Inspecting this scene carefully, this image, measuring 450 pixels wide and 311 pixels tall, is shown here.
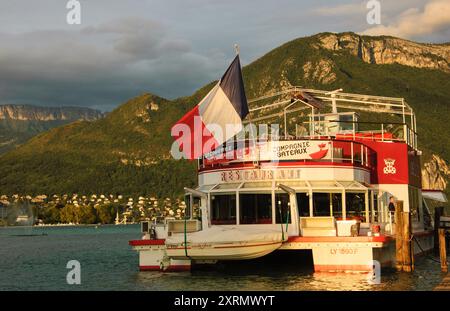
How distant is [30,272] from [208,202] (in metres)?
16.6

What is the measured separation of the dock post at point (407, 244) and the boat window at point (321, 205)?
3.29 metres

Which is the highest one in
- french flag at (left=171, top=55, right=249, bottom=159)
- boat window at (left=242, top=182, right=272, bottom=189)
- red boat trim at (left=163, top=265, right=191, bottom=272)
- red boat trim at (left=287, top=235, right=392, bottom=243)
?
french flag at (left=171, top=55, right=249, bottom=159)

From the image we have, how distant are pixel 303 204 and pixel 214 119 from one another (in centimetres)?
544

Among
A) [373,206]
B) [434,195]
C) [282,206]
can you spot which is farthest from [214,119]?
[434,195]

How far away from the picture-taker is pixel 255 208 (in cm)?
3025

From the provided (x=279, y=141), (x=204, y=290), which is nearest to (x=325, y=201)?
(x=279, y=141)

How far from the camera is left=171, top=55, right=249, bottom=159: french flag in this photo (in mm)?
28719

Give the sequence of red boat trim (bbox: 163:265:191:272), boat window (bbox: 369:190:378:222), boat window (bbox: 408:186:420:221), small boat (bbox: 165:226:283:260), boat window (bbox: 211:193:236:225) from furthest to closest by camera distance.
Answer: boat window (bbox: 408:186:420:221) < boat window (bbox: 369:190:378:222) < boat window (bbox: 211:193:236:225) < red boat trim (bbox: 163:265:191:272) < small boat (bbox: 165:226:283:260)

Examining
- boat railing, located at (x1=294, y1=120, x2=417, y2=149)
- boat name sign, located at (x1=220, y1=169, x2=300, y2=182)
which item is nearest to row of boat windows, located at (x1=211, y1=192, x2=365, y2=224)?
boat name sign, located at (x1=220, y1=169, x2=300, y2=182)

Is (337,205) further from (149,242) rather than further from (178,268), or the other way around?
(149,242)

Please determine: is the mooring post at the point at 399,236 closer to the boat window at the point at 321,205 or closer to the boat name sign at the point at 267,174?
the boat window at the point at 321,205

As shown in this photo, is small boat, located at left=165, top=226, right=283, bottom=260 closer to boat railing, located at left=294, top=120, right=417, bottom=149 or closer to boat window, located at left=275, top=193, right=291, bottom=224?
boat window, located at left=275, top=193, right=291, bottom=224

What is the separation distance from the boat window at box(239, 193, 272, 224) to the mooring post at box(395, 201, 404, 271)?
17.8 ft
